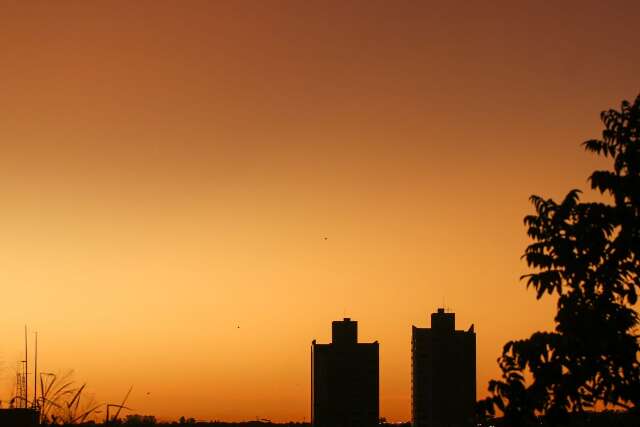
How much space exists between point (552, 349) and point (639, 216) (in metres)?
3.60

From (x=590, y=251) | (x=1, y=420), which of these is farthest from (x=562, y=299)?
(x=1, y=420)

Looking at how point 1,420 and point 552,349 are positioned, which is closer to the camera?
point 552,349

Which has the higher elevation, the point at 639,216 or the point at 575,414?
the point at 639,216

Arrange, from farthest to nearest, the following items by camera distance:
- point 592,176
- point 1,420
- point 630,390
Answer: point 1,420 → point 592,176 → point 630,390

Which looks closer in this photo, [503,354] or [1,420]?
[503,354]

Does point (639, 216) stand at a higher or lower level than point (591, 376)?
higher

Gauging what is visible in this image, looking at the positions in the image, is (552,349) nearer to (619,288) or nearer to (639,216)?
(619,288)

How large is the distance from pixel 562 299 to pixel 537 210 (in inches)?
87.5

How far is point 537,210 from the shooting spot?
83.6 ft

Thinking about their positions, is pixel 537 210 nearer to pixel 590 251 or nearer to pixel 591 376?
pixel 590 251

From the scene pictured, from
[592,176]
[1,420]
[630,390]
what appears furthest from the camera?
[1,420]

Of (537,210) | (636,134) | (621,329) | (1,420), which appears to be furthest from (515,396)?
(1,420)

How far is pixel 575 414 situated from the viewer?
24.8 metres

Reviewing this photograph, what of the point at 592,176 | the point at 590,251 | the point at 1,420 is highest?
the point at 592,176
